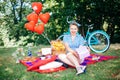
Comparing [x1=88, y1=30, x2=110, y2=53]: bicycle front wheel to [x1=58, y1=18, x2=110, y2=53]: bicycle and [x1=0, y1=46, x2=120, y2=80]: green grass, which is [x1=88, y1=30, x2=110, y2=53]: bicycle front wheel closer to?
[x1=58, y1=18, x2=110, y2=53]: bicycle

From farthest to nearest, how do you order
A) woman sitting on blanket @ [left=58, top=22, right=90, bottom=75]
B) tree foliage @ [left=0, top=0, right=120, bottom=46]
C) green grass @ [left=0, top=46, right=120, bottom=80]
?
tree foliage @ [left=0, top=0, right=120, bottom=46]
woman sitting on blanket @ [left=58, top=22, right=90, bottom=75]
green grass @ [left=0, top=46, right=120, bottom=80]

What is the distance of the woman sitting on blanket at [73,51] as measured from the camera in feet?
18.5

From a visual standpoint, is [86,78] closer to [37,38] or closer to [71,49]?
[71,49]

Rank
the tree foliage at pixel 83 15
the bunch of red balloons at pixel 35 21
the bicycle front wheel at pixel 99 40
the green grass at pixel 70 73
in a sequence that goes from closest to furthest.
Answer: the green grass at pixel 70 73 → the bicycle front wheel at pixel 99 40 → the bunch of red balloons at pixel 35 21 → the tree foliage at pixel 83 15

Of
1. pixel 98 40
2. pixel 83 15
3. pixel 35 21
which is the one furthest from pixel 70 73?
pixel 83 15

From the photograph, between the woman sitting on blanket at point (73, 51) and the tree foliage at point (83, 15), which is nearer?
the woman sitting on blanket at point (73, 51)

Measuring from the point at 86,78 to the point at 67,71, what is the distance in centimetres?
66

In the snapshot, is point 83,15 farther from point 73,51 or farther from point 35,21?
point 73,51

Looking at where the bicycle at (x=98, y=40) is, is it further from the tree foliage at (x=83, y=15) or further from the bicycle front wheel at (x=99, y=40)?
the tree foliage at (x=83, y=15)

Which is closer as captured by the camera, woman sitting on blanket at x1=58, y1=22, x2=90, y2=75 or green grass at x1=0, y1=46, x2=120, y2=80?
green grass at x1=0, y1=46, x2=120, y2=80

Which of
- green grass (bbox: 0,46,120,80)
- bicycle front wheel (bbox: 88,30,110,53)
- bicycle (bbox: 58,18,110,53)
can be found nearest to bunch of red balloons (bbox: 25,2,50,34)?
bicycle (bbox: 58,18,110,53)

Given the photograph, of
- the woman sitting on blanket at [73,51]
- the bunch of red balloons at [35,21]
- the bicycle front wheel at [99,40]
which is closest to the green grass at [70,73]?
the woman sitting on blanket at [73,51]

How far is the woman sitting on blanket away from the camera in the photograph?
5.63 meters

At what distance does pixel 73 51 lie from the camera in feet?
19.1
